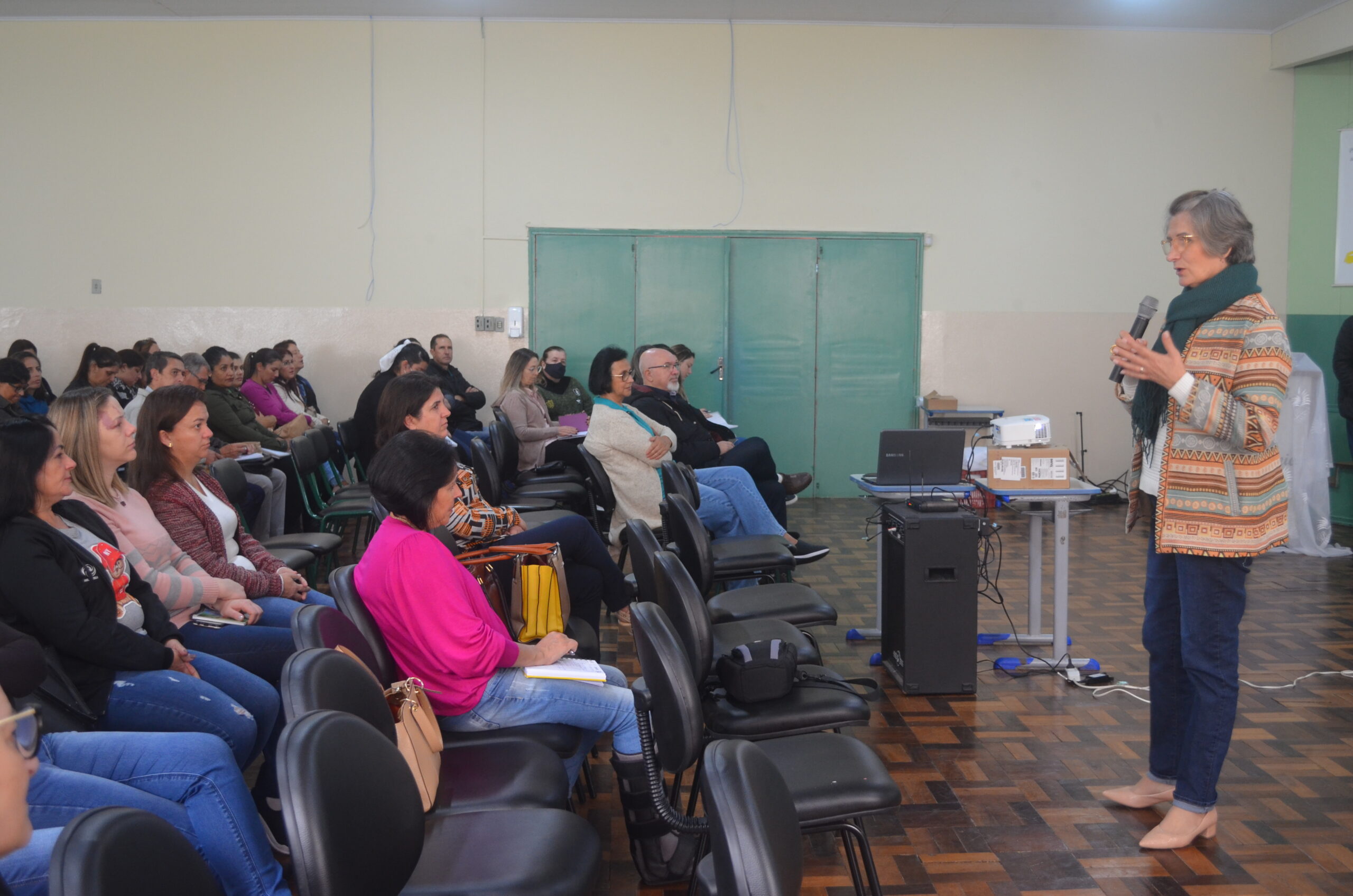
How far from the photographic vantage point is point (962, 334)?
9023 mm

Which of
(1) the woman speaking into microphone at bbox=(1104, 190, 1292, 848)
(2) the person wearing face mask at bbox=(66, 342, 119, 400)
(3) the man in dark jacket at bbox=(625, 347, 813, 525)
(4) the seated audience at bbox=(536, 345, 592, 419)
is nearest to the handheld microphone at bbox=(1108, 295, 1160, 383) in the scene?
(1) the woman speaking into microphone at bbox=(1104, 190, 1292, 848)

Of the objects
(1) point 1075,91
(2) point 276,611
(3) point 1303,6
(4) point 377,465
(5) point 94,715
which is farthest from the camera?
(1) point 1075,91

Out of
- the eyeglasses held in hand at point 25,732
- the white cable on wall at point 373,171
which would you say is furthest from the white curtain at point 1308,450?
the eyeglasses held in hand at point 25,732

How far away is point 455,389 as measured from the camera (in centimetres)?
838

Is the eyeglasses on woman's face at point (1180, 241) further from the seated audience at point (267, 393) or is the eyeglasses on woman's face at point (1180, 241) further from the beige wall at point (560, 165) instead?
the beige wall at point (560, 165)

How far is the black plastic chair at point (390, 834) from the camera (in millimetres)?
1375

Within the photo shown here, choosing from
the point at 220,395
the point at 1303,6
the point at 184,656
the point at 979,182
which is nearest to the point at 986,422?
the point at 979,182

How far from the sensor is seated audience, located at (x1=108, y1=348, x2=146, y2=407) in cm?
677

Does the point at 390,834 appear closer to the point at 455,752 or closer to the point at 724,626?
the point at 455,752

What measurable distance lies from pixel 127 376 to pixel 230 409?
112 cm

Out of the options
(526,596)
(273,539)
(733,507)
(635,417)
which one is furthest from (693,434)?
(526,596)

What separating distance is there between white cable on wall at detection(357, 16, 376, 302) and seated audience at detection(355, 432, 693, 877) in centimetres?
654

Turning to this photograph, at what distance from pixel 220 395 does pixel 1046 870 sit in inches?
226

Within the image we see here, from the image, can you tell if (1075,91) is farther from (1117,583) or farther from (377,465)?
(377,465)
